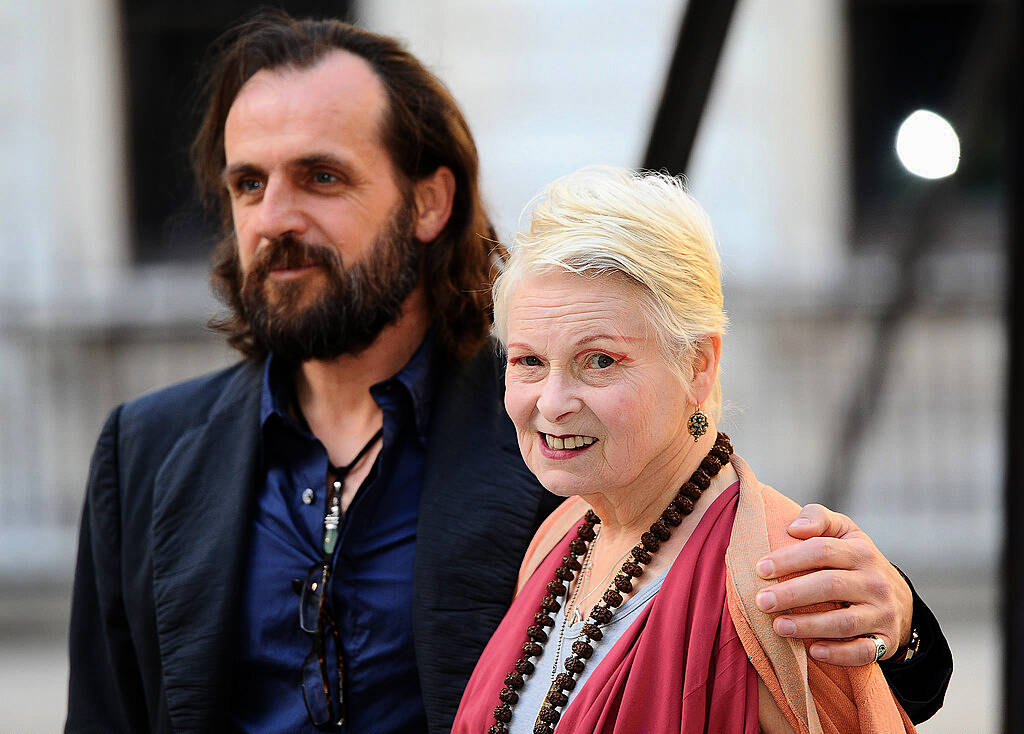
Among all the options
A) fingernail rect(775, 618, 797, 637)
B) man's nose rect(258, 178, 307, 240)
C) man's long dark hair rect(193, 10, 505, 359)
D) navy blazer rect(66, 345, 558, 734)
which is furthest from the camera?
man's long dark hair rect(193, 10, 505, 359)

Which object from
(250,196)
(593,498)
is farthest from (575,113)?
(593,498)

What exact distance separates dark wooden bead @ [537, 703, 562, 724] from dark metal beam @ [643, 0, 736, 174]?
4.54ft

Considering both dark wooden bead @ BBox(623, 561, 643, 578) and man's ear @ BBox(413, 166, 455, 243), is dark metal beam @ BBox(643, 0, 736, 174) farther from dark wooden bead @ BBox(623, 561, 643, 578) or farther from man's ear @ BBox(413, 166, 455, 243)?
dark wooden bead @ BBox(623, 561, 643, 578)

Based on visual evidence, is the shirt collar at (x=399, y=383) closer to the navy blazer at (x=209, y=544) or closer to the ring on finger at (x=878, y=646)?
the navy blazer at (x=209, y=544)

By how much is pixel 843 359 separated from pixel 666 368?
20.2 ft

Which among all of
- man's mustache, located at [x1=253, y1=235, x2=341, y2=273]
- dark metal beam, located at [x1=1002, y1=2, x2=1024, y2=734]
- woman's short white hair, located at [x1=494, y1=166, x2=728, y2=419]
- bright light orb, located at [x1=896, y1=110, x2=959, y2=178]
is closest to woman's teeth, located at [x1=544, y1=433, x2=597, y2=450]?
woman's short white hair, located at [x1=494, y1=166, x2=728, y2=419]

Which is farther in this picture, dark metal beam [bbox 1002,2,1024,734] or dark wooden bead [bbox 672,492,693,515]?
dark metal beam [bbox 1002,2,1024,734]

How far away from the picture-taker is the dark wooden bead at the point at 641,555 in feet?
4.99

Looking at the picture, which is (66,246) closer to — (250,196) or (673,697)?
(250,196)

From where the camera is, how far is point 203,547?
6.83ft

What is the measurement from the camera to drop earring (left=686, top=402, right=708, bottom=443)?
4.97ft

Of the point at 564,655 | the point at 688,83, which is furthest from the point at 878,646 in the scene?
the point at 688,83

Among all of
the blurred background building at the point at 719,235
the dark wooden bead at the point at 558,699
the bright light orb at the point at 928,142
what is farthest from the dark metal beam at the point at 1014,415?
the blurred background building at the point at 719,235

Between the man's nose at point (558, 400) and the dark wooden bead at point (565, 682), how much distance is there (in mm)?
311
